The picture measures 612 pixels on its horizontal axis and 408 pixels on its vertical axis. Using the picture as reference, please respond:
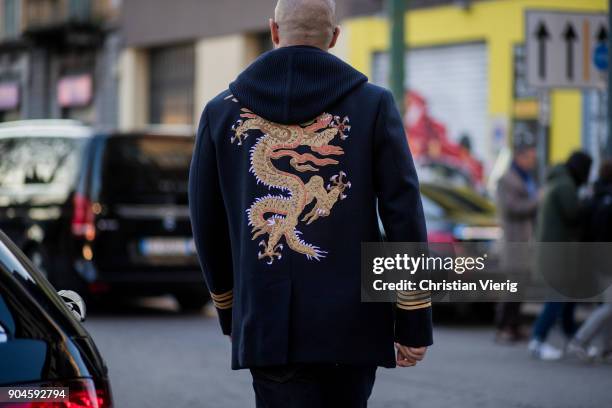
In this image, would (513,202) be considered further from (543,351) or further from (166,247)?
(166,247)

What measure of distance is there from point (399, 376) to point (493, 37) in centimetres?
1390

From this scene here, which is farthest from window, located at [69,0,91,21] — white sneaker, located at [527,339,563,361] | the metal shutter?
white sneaker, located at [527,339,563,361]

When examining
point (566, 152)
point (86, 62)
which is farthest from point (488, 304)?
point (86, 62)

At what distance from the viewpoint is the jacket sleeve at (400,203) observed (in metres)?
3.64

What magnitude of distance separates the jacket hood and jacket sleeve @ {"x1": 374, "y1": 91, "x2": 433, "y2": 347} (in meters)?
0.14

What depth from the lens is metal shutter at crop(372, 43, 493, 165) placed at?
23.1 metres

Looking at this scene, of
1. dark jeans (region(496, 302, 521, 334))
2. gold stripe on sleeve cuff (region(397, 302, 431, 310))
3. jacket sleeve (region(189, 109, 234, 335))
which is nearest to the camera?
gold stripe on sleeve cuff (region(397, 302, 431, 310))

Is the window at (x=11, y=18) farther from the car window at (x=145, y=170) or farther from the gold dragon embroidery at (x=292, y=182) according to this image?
the gold dragon embroidery at (x=292, y=182)

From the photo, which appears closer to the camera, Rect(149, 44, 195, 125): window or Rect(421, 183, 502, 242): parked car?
Rect(421, 183, 502, 242): parked car

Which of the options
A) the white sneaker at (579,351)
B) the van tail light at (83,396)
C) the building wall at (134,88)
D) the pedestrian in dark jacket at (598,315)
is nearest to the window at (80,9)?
the building wall at (134,88)

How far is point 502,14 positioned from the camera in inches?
889

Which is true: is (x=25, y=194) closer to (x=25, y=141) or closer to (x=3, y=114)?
(x=25, y=141)

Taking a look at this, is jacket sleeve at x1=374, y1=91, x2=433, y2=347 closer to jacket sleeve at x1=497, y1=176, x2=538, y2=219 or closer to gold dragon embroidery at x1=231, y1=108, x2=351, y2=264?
gold dragon embroidery at x1=231, y1=108, x2=351, y2=264

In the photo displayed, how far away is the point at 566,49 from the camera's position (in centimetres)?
1396
